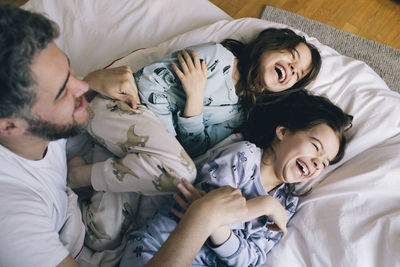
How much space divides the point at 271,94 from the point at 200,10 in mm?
557

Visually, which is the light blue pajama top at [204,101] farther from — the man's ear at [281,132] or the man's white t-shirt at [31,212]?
the man's white t-shirt at [31,212]

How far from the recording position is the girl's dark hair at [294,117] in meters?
1.11

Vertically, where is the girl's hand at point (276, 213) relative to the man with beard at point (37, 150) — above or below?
below

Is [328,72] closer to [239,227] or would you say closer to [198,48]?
[198,48]

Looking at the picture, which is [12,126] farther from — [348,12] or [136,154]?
[348,12]

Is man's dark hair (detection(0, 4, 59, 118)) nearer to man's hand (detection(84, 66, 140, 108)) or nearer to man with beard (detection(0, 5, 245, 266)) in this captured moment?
man with beard (detection(0, 5, 245, 266))

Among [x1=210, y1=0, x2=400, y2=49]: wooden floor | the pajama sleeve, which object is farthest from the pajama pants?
[x1=210, y1=0, x2=400, y2=49]: wooden floor

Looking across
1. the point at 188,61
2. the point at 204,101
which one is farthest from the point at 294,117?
the point at 188,61

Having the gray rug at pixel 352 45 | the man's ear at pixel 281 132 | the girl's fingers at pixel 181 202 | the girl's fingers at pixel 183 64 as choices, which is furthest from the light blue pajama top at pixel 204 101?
the gray rug at pixel 352 45

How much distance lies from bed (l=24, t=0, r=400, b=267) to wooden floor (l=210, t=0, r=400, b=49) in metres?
0.52

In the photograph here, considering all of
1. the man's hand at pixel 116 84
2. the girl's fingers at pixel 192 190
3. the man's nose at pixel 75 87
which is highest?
the man's nose at pixel 75 87

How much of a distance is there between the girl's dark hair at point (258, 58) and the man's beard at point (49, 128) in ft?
2.25

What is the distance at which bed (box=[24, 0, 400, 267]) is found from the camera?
0.95 metres

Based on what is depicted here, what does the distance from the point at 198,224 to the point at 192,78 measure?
0.51 meters
